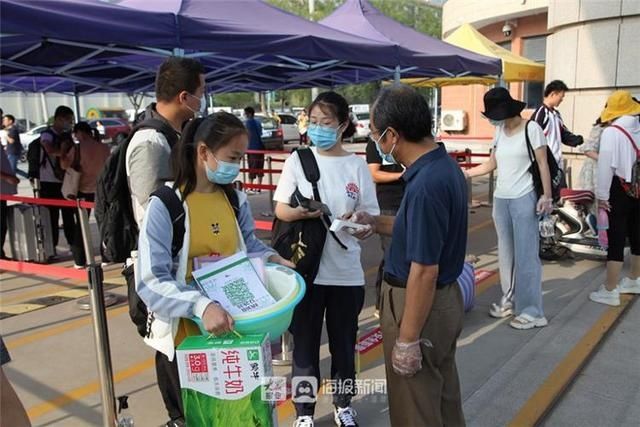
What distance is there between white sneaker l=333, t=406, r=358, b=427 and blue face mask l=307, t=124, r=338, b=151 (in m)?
1.48

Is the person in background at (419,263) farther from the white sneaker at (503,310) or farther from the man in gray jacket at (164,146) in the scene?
the white sneaker at (503,310)

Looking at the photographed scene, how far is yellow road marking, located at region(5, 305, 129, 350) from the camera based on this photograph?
465 cm

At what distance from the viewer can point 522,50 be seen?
19859 millimetres

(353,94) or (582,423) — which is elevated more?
(353,94)

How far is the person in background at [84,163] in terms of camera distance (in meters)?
6.70

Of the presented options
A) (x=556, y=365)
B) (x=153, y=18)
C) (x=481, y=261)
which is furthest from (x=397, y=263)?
(x=481, y=261)

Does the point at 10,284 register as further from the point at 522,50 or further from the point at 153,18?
the point at 522,50

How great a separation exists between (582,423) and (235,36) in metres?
3.96

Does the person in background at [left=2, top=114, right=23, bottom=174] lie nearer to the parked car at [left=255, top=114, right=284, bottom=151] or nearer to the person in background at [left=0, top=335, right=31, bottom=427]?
the parked car at [left=255, top=114, right=284, bottom=151]

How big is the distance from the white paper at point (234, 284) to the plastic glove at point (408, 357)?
0.52m

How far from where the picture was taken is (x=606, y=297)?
5.20m

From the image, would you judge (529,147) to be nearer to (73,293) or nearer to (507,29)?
(73,293)

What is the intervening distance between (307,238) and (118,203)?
0.96m

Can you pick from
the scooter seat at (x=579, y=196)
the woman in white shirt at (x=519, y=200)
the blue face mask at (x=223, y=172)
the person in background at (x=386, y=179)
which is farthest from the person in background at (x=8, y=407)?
the scooter seat at (x=579, y=196)
